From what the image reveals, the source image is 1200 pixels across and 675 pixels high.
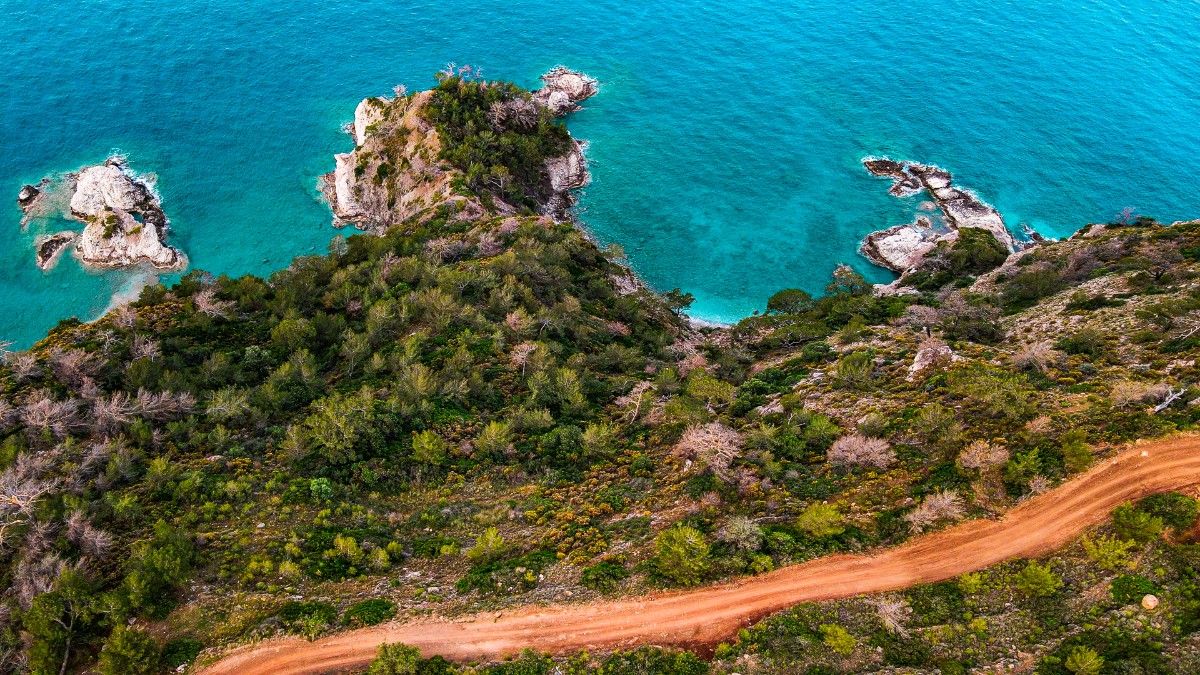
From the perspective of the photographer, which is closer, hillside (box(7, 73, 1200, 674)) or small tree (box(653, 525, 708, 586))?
hillside (box(7, 73, 1200, 674))

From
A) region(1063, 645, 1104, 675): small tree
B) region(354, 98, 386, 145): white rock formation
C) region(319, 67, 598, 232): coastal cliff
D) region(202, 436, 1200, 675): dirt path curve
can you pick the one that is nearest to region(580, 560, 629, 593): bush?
region(202, 436, 1200, 675): dirt path curve

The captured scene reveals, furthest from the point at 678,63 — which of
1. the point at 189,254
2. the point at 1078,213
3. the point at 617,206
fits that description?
the point at 189,254

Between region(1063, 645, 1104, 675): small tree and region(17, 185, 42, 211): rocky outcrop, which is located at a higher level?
region(1063, 645, 1104, 675): small tree

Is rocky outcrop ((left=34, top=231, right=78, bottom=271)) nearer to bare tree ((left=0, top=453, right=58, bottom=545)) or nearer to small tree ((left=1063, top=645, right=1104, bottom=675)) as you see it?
bare tree ((left=0, top=453, right=58, bottom=545))

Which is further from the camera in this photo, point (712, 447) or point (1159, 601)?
point (712, 447)

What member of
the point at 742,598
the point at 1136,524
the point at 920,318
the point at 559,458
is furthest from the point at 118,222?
the point at 1136,524

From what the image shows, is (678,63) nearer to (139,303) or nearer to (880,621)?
(139,303)

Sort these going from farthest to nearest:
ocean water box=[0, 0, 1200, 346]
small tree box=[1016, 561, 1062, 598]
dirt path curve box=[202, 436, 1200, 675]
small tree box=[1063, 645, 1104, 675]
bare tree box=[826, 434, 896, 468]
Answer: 1. ocean water box=[0, 0, 1200, 346]
2. bare tree box=[826, 434, 896, 468]
3. dirt path curve box=[202, 436, 1200, 675]
4. small tree box=[1016, 561, 1062, 598]
5. small tree box=[1063, 645, 1104, 675]

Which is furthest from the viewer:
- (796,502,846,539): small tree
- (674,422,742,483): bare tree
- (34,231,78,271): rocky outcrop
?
(34,231,78,271): rocky outcrop
